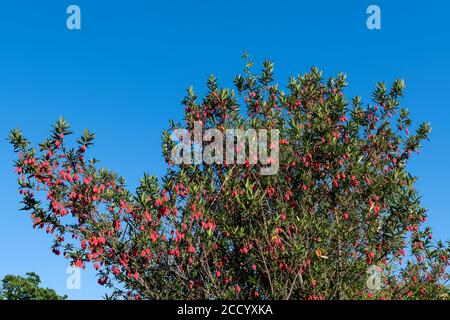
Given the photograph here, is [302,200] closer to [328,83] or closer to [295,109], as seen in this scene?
[295,109]

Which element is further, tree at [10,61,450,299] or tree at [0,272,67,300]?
tree at [0,272,67,300]

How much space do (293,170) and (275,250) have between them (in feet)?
8.36

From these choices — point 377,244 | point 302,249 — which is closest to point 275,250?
point 302,249

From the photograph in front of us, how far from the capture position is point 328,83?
1891 centimetres

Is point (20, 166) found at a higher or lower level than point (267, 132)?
lower
